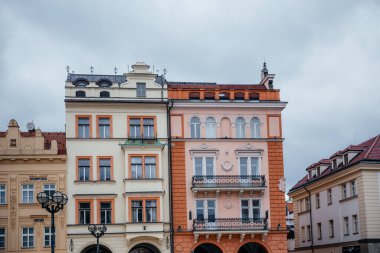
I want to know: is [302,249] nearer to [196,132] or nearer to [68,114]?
[196,132]

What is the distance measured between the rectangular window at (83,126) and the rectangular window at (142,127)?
3.23 metres

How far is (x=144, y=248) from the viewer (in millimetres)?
49781

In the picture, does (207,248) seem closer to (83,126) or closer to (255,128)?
(255,128)

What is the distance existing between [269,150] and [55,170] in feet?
54.8

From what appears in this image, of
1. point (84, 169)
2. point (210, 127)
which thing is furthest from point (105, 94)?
point (210, 127)

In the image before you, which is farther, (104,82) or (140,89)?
(104,82)

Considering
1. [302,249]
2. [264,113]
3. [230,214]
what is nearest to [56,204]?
[230,214]

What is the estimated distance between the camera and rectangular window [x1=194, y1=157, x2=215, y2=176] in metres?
51.1

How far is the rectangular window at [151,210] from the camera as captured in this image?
162 feet

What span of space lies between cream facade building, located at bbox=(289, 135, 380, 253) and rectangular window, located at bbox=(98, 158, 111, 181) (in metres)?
19.8

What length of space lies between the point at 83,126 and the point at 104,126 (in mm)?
1594

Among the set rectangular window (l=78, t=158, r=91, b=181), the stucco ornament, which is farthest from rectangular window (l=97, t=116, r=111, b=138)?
the stucco ornament

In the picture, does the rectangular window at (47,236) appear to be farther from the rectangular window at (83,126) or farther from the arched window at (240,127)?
the arched window at (240,127)

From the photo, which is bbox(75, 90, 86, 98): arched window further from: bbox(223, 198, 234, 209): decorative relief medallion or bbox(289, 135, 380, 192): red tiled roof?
bbox(289, 135, 380, 192): red tiled roof
